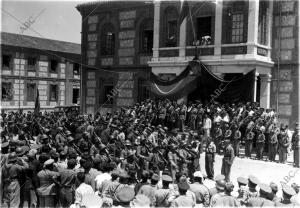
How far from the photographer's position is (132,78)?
25953mm

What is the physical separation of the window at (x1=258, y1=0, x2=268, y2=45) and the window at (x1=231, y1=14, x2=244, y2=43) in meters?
0.96

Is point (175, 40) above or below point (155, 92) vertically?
above

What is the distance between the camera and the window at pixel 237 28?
20.4m

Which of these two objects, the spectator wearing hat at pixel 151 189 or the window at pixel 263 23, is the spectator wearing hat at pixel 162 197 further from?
the window at pixel 263 23

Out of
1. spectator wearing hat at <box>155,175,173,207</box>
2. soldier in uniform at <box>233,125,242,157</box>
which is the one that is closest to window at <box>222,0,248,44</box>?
→ soldier in uniform at <box>233,125,242,157</box>

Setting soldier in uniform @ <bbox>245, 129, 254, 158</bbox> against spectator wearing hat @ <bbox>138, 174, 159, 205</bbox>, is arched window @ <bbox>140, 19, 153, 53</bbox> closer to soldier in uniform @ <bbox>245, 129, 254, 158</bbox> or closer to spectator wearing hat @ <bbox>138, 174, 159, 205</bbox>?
soldier in uniform @ <bbox>245, 129, 254, 158</bbox>

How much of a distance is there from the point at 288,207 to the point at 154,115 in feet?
42.6

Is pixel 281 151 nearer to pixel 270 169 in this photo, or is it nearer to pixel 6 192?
pixel 270 169

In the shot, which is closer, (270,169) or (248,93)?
(270,169)

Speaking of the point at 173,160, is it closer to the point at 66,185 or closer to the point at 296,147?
the point at 66,185

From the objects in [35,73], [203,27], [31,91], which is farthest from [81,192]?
[35,73]

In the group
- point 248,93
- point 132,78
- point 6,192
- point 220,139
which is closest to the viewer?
point 6,192

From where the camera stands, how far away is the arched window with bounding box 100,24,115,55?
2711 centimetres

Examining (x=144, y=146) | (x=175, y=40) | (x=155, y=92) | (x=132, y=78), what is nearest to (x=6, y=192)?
(x=144, y=146)
